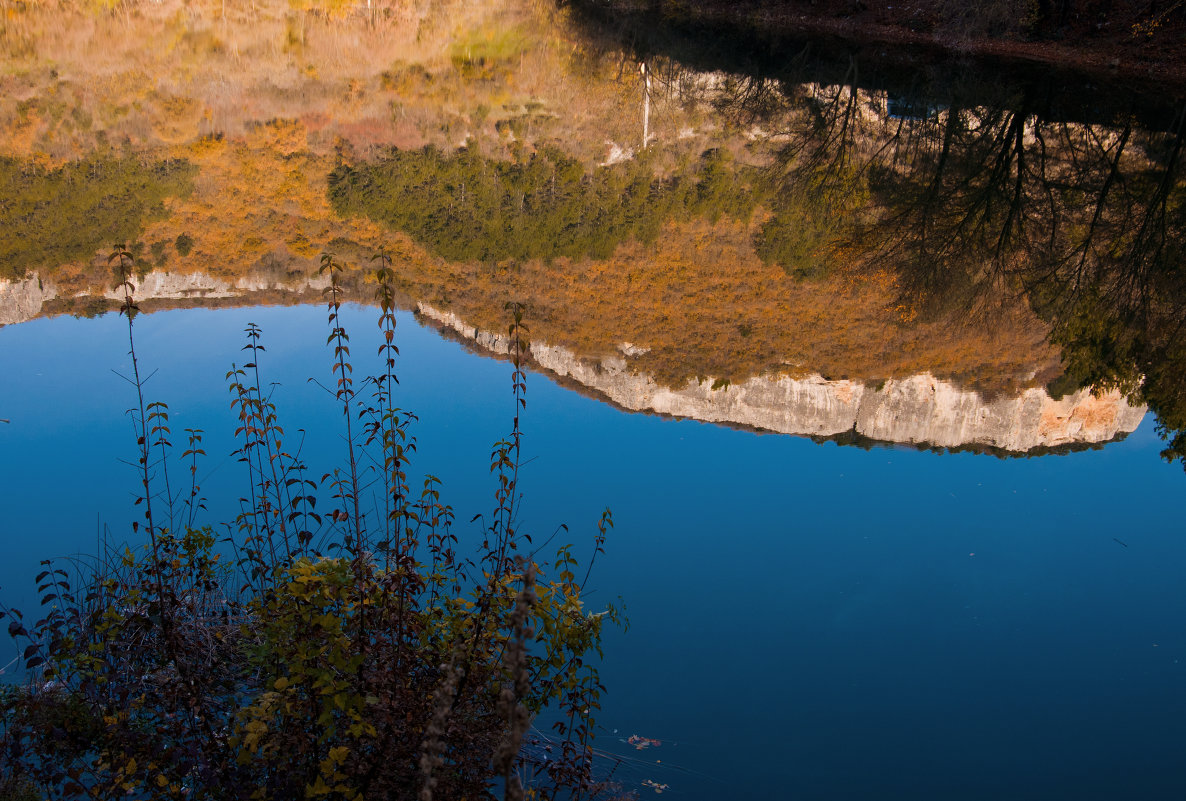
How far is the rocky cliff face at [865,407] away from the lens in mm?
9164

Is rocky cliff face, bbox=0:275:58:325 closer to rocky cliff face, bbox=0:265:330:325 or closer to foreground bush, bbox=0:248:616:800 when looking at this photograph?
rocky cliff face, bbox=0:265:330:325

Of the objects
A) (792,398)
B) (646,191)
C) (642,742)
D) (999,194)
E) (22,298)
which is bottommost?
(642,742)

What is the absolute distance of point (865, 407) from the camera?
32.0 ft

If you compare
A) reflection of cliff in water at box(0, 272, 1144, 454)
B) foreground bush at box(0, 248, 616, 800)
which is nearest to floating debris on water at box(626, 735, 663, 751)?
foreground bush at box(0, 248, 616, 800)

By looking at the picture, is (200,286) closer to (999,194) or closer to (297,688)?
(297,688)

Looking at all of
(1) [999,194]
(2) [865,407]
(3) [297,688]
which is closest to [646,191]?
(1) [999,194]

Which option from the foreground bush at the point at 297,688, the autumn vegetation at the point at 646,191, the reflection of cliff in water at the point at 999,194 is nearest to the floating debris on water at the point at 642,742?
the foreground bush at the point at 297,688

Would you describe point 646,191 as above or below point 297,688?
above

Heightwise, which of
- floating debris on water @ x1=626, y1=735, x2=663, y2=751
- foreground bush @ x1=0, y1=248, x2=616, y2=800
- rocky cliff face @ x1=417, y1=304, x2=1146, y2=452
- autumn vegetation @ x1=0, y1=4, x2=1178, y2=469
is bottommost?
floating debris on water @ x1=626, y1=735, x2=663, y2=751

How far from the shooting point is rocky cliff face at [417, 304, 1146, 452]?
30.1 feet

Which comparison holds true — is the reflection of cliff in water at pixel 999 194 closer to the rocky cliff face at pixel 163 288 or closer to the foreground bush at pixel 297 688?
the rocky cliff face at pixel 163 288

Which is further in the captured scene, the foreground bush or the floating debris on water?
the floating debris on water

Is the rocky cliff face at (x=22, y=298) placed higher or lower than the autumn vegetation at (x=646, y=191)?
lower

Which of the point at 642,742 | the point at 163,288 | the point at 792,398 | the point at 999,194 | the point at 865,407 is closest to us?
the point at 642,742
